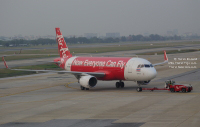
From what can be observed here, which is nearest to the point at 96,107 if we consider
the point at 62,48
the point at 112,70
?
the point at 112,70

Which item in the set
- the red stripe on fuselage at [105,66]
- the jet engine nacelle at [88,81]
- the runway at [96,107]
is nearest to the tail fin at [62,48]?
the red stripe on fuselage at [105,66]

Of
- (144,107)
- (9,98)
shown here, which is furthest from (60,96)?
(144,107)

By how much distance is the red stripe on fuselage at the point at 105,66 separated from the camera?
1724 inches

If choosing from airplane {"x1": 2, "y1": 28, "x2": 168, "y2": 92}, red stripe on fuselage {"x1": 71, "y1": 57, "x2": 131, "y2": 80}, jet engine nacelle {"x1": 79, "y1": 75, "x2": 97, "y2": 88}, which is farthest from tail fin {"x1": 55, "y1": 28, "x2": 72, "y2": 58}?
jet engine nacelle {"x1": 79, "y1": 75, "x2": 97, "y2": 88}

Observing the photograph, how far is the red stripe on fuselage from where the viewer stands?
144 feet

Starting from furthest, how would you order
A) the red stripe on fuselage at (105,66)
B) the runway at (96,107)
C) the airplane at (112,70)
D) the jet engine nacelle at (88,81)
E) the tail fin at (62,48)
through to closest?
the tail fin at (62,48) < the red stripe on fuselage at (105,66) < the jet engine nacelle at (88,81) < the airplane at (112,70) < the runway at (96,107)

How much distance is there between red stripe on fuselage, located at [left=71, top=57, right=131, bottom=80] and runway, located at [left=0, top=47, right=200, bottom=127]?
7.16 feet

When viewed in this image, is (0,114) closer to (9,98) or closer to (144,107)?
(9,98)

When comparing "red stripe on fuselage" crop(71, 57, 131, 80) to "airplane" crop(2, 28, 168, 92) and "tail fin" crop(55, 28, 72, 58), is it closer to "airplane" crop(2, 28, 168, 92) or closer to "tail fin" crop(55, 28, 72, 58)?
"airplane" crop(2, 28, 168, 92)

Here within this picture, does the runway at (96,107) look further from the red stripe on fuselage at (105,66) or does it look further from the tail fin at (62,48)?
the tail fin at (62,48)

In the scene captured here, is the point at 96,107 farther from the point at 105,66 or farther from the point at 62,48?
the point at 62,48

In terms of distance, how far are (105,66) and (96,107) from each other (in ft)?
46.3

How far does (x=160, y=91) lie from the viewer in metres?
41.3

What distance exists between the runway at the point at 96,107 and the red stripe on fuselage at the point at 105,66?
85.9 inches
